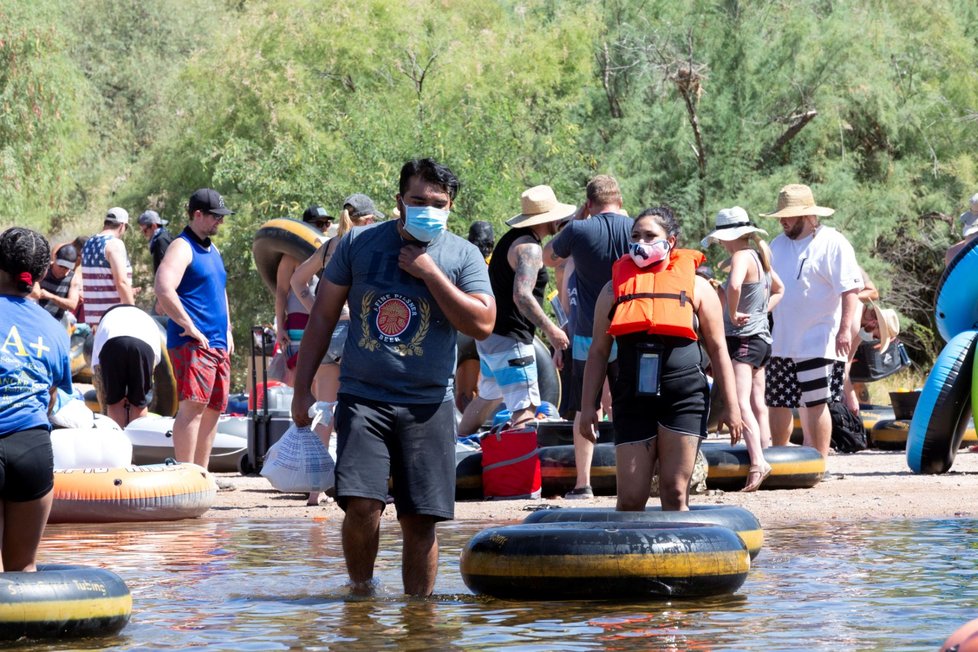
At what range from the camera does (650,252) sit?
782 cm

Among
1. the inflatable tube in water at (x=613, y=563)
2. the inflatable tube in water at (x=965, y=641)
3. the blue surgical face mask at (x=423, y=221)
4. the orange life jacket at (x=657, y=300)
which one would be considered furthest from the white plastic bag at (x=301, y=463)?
the inflatable tube in water at (x=965, y=641)

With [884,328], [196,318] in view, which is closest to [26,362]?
[196,318]

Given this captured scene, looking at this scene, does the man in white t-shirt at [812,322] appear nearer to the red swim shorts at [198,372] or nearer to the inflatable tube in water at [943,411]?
the inflatable tube in water at [943,411]

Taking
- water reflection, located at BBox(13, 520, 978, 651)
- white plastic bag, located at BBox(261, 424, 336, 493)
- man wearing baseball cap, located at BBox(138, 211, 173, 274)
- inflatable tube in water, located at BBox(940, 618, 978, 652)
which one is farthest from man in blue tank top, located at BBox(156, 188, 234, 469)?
inflatable tube in water, located at BBox(940, 618, 978, 652)

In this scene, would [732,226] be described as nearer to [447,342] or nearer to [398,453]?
[447,342]

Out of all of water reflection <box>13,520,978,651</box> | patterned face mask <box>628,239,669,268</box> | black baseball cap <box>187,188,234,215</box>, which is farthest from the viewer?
black baseball cap <box>187,188,234,215</box>

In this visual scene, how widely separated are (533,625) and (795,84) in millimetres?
25634

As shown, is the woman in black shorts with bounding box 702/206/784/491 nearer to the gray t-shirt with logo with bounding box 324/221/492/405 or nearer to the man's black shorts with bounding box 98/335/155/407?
the man's black shorts with bounding box 98/335/155/407

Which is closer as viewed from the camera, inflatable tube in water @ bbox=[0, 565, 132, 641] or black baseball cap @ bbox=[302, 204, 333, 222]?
inflatable tube in water @ bbox=[0, 565, 132, 641]

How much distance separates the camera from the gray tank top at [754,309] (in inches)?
458

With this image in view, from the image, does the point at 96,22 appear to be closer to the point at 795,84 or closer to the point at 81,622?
the point at 795,84

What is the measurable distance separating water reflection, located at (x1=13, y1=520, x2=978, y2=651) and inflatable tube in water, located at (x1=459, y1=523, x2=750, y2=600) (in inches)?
3.1

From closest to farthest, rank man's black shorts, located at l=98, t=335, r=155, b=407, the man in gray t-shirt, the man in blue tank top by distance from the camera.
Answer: the man in gray t-shirt
the man in blue tank top
man's black shorts, located at l=98, t=335, r=155, b=407

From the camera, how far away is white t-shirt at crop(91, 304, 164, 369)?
12992 mm
